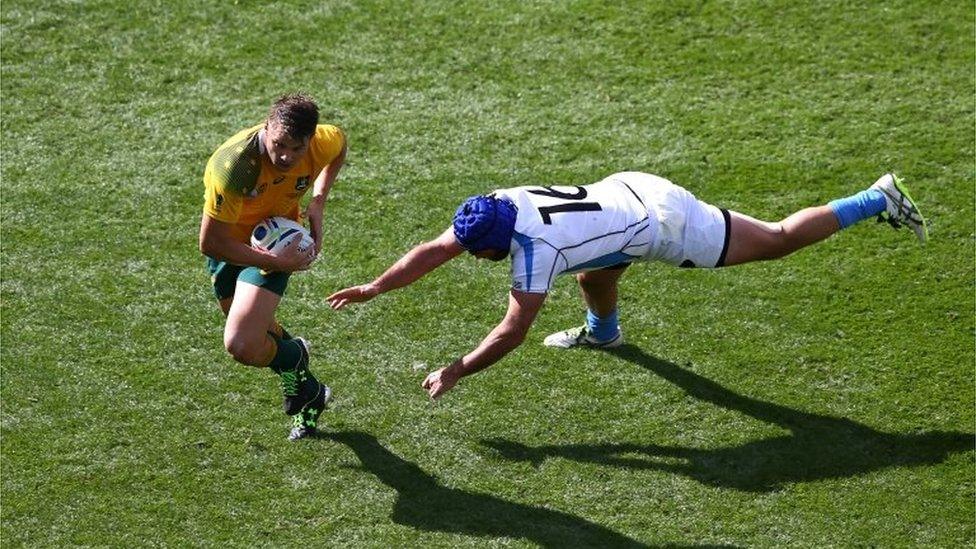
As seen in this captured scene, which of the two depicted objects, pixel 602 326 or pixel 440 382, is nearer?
pixel 440 382

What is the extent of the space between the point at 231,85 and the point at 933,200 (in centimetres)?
479

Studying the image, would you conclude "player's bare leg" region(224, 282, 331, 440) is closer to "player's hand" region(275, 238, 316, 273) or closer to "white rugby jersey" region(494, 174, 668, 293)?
"player's hand" region(275, 238, 316, 273)

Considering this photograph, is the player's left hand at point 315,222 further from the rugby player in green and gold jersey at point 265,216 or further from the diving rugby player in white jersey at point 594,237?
the diving rugby player in white jersey at point 594,237

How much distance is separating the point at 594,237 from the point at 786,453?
155 cm

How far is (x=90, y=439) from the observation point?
24.1 ft

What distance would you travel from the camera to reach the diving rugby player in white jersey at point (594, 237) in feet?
21.6

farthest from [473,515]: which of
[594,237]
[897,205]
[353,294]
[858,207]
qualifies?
[897,205]

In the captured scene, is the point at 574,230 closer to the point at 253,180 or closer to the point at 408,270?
the point at 408,270

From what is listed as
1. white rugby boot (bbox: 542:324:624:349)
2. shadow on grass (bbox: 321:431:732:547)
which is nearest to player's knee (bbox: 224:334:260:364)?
shadow on grass (bbox: 321:431:732:547)

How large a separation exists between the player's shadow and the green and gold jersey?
1639 mm

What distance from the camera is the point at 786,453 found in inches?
284

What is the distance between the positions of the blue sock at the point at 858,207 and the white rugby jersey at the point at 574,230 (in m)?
1.16

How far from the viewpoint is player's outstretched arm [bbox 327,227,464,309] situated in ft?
22.4

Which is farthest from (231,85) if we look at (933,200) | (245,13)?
(933,200)
